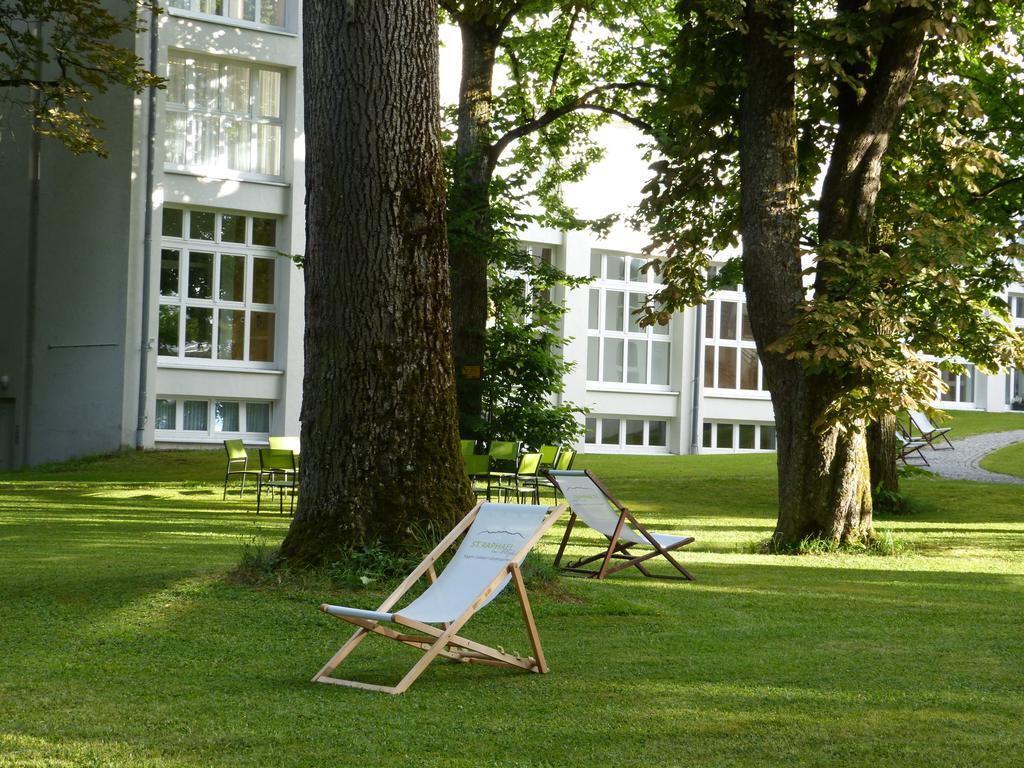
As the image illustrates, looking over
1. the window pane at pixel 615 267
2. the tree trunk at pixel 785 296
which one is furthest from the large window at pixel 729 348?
the tree trunk at pixel 785 296

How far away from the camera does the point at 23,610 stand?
691cm

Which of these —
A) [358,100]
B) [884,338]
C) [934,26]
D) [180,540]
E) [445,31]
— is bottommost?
[180,540]

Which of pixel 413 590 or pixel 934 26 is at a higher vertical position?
pixel 934 26

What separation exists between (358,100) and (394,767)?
16.4ft

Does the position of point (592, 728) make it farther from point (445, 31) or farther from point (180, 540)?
point (445, 31)

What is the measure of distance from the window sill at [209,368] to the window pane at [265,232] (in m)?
2.81

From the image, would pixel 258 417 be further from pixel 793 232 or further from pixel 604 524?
pixel 604 524

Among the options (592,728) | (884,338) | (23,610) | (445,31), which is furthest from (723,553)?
(445,31)

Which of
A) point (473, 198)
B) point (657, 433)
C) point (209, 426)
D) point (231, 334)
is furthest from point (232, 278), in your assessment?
point (657, 433)

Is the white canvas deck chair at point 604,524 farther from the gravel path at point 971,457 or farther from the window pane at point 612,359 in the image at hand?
the window pane at point 612,359

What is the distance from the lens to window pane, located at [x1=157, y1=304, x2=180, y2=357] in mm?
27500

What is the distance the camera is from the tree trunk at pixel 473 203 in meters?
18.4

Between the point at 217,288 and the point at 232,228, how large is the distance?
54.4 inches

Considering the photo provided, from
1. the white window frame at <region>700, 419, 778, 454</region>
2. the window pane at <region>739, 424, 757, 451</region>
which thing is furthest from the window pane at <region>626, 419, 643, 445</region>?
the window pane at <region>739, 424, 757, 451</region>
